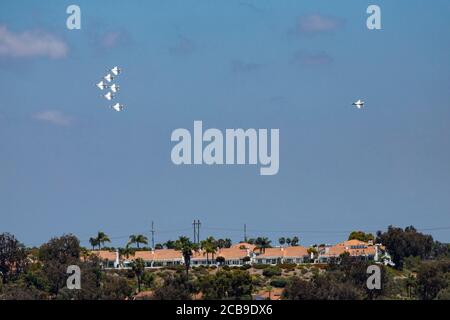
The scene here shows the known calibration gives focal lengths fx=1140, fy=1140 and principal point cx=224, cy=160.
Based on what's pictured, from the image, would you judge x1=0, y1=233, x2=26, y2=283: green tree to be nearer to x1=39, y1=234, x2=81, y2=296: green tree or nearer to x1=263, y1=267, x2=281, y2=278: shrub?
x1=39, y1=234, x2=81, y2=296: green tree

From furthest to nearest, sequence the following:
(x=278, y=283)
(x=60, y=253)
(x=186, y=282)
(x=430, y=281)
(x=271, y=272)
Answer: (x=271, y=272) → (x=60, y=253) → (x=278, y=283) → (x=430, y=281) → (x=186, y=282)

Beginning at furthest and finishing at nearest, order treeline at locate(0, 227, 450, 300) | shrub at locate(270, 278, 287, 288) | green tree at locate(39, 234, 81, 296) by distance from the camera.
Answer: shrub at locate(270, 278, 287, 288) < green tree at locate(39, 234, 81, 296) < treeline at locate(0, 227, 450, 300)

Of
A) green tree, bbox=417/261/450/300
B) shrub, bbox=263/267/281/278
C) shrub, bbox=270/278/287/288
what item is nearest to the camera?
green tree, bbox=417/261/450/300

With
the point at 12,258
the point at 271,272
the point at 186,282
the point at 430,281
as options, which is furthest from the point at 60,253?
the point at 430,281

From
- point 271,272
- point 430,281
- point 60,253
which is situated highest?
point 60,253

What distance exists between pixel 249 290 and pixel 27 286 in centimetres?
3481

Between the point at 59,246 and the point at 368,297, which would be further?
the point at 59,246

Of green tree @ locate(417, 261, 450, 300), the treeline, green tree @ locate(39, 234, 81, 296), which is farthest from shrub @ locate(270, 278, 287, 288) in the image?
green tree @ locate(39, 234, 81, 296)

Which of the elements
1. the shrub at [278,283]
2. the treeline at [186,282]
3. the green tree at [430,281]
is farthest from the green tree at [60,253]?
the green tree at [430,281]

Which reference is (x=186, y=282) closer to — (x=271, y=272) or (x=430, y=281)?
(x=430, y=281)

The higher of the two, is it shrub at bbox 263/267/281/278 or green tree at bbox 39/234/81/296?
green tree at bbox 39/234/81/296

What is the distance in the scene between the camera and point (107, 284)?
142m
